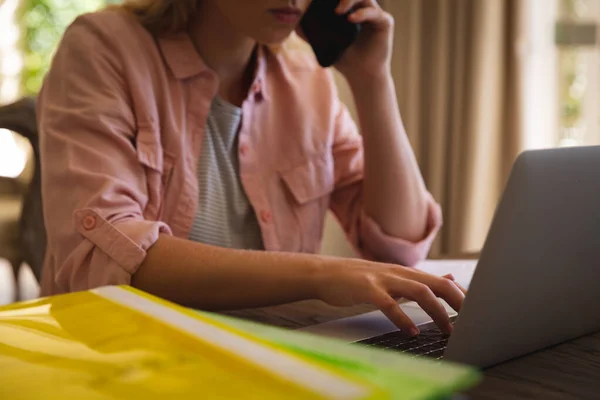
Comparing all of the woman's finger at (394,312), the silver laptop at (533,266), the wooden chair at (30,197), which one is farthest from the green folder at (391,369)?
the wooden chair at (30,197)

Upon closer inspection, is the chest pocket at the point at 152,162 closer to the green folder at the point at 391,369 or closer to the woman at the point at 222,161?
the woman at the point at 222,161

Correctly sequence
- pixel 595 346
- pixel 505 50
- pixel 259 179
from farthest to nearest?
pixel 505 50 → pixel 259 179 → pixel 595 346

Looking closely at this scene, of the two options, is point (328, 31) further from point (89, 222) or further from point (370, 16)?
point (89, 222)

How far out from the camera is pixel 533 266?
508 mm

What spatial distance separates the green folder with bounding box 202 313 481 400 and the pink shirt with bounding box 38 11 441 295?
56cm

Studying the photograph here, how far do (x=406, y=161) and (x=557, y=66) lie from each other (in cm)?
168

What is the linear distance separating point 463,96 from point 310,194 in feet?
5.22

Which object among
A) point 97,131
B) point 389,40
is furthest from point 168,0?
point 389,40

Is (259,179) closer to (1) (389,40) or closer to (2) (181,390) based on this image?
(1) (389,40)

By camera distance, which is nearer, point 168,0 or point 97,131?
point 97,131

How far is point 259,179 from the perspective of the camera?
1.22 m

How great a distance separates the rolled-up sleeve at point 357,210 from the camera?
120 centimetres

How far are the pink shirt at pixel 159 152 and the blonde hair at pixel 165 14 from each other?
0.9 inches

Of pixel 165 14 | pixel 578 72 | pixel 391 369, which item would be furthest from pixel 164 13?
pixel 578 72
